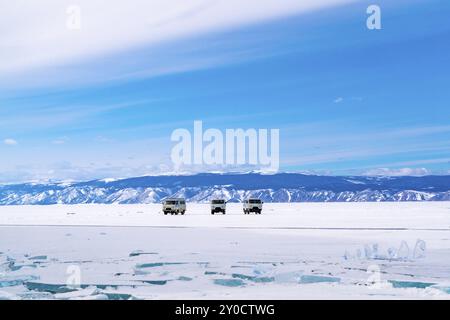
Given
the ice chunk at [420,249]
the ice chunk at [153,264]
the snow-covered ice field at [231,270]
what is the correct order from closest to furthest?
the snow-covered ice field at [231,270] → the ice chunk at [153,264] → the ice chunk at [420,249]

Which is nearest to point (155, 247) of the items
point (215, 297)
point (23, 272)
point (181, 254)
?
point (181, 254)

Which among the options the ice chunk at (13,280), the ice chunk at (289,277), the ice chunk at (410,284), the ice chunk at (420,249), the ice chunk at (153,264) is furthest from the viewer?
the ice chunk at (420,249)

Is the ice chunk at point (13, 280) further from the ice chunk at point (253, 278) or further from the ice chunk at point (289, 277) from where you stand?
the ice chunk at point (289, 277)

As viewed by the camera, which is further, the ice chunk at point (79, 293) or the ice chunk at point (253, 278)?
the ice chunk at point (253, 278)

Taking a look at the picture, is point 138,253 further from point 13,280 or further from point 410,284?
point 410,284

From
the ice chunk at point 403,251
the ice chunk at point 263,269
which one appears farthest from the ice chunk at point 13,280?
the ice chunk at point 403,251

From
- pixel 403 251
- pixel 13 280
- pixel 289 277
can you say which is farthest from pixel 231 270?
pixel 403 251

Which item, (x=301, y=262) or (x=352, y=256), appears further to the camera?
(x=352, y=256)

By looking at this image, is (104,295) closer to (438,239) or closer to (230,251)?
(230,251)

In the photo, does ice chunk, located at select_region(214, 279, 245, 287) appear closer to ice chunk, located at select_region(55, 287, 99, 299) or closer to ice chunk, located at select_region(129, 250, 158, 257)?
ice chunk, located at select_region(55, 287, 99, 299)

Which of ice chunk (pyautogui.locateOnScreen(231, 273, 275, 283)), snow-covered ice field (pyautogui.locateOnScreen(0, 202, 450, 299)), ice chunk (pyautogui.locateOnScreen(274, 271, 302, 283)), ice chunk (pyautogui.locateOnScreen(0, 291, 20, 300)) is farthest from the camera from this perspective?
ice chunk (pyautogui.locateOnScreen(231, 273, 275, 283))

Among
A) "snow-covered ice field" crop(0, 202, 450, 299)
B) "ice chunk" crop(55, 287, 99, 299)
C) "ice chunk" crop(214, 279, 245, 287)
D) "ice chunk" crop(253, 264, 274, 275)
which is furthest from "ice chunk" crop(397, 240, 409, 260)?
"ice chunk" crop(55, 287, 99, 299)
